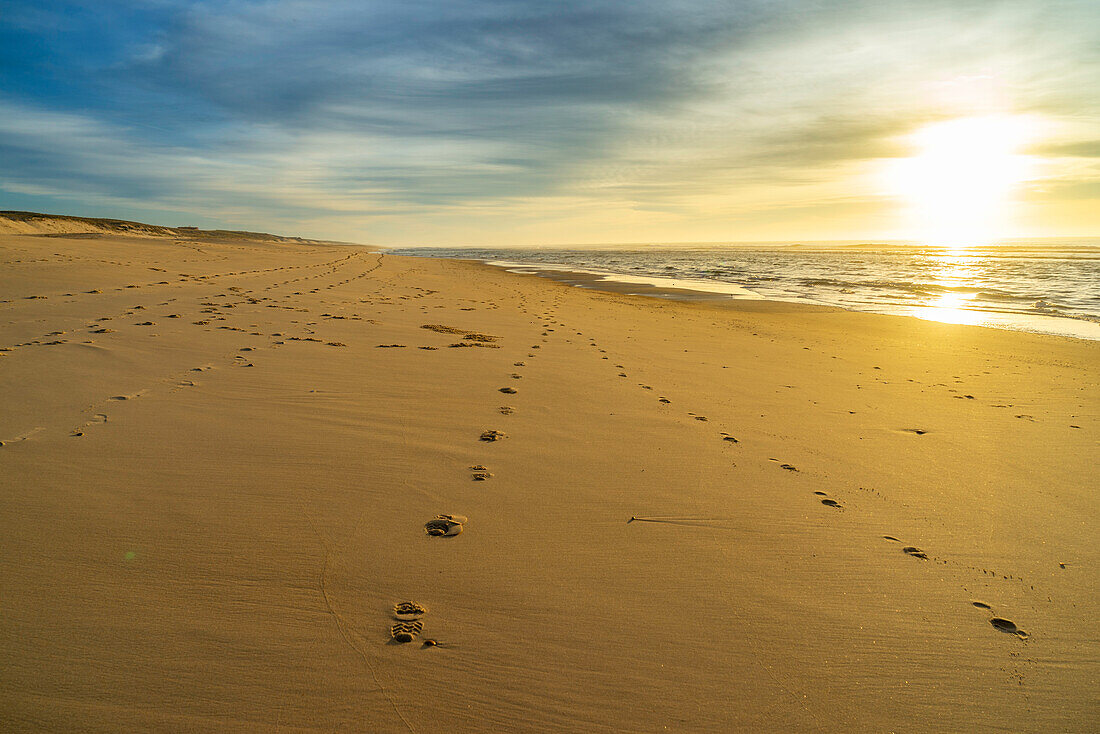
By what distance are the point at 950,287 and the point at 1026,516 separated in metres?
25.9

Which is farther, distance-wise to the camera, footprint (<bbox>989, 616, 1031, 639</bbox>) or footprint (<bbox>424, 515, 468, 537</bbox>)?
footprint (<bbox>424, 515, 468, 537</bbox>)

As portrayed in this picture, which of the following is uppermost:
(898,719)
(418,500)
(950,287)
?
(950,287)

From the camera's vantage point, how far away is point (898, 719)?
190 centimetres

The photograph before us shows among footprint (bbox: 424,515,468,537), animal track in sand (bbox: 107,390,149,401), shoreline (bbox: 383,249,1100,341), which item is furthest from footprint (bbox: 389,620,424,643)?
shoreline (bbox: 383,249,1100,341)

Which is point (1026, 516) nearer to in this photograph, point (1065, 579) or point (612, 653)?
point (1065, 579)

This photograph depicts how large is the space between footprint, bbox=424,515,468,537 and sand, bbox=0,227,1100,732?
4 centimetres

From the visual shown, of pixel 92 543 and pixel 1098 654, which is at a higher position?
pixel 92 543

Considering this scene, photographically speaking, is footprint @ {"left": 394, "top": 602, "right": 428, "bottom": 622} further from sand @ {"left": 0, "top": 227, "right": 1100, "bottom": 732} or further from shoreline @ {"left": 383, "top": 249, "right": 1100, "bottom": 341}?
shoreline @ {"left": 383, "top": 249, "right": 1100, "bottom": 341}

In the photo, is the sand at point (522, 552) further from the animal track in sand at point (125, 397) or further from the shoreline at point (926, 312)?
the shoreline at point (926, 312)

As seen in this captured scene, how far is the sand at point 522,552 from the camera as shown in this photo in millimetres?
1874

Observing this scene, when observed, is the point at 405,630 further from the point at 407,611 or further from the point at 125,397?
the point at 125,397

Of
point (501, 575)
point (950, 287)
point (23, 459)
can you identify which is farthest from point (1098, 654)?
point (950, 287)

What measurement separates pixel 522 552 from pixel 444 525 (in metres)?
0.47

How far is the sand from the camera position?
73.8 inches
